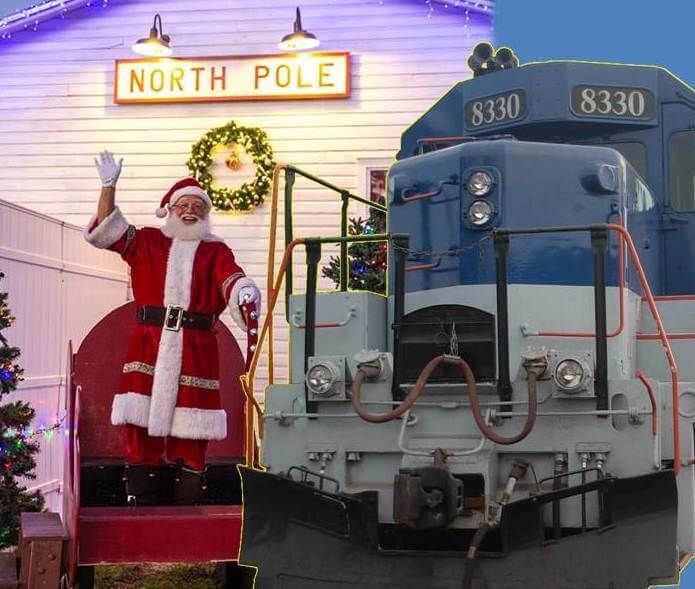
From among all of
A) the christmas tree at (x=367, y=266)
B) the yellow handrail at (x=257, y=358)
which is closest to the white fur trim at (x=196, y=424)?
the yellow handrail at (x=257, y=358)

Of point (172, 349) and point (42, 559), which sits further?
point (172, 349)

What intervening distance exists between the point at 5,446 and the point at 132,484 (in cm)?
115

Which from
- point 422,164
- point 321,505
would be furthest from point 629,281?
point 321,505

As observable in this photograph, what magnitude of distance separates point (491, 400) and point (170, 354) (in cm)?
167

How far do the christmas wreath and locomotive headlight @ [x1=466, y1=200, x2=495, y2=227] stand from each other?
6.43 meters

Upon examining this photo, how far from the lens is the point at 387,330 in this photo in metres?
5.41

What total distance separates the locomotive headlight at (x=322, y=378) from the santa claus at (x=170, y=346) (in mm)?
739

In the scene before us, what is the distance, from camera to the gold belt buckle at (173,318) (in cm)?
554

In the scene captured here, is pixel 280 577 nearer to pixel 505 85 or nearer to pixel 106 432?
pixel 106 432

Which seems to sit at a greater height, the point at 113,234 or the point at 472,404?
the point at 113,234

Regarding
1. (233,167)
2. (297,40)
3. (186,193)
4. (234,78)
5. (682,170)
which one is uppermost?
(297,40)

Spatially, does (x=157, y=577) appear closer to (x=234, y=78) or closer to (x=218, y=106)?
(x=218, y=106)

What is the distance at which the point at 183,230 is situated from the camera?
228 inches

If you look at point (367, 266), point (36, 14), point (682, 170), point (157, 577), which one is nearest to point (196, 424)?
point (157, 577)
